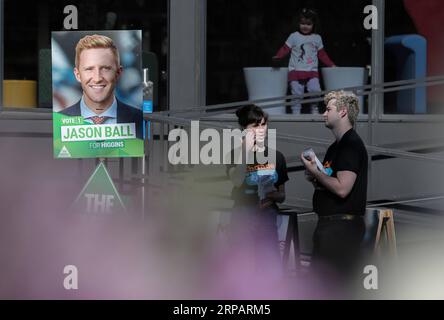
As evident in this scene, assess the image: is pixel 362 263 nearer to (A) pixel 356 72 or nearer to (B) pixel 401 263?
(B) pixel 401 263

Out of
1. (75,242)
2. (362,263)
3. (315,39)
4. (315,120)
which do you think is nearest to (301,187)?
(315,120)

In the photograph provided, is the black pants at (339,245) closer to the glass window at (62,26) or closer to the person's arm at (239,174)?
the person's arm at (239,174)

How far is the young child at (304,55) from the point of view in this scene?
12.4 meters

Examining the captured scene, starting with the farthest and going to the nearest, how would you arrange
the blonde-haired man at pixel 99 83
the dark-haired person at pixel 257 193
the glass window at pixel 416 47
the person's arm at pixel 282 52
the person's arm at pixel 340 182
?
the person's arm at pixel 282 52 < the glass window at pixel 416 47 < the blonde-haired man at pixel 99 83 < the dark-haired person at pixel 257 193 < the person's arm at pixel 340 182

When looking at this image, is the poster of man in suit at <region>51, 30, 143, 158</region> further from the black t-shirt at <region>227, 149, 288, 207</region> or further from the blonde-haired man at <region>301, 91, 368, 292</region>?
the blonde-haired man at <region>301, 91, 368, 292</region>

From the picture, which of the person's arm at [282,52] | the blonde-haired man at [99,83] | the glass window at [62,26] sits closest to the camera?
the blonde-haired man at [99,83]

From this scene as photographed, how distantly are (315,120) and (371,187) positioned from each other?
4.12ft

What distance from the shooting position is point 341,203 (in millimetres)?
8039

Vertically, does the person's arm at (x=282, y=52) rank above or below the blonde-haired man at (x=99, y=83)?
above

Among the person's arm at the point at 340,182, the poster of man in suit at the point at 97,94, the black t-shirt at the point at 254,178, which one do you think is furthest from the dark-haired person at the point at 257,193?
the poster of man in suit at the point at 97,94

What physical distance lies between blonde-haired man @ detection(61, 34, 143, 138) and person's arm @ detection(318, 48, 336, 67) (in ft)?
10.6

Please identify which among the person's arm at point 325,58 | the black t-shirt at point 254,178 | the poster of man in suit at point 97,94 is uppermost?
the person's arm at point 325,58

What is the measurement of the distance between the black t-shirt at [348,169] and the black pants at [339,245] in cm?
9

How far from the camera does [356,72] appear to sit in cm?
1238
